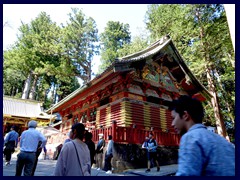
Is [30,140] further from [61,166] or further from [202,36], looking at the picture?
[202,36]

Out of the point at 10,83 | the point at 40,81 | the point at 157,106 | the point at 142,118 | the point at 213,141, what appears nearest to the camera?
the point at 213,141

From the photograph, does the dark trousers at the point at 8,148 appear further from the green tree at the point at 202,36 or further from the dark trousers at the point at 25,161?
the green tree at the point at 202,36

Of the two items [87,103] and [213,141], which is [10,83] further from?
[213,141]

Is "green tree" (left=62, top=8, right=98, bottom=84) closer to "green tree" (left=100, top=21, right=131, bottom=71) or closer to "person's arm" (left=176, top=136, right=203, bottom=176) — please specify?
"green tree" (left=100, top=21, right=131, bottom=71)

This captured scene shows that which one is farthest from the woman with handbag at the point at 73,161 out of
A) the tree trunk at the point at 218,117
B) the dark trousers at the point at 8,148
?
the tree trunk at the point at 218,117

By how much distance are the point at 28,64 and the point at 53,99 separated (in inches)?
409

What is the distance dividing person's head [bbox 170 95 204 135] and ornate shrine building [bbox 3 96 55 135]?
21.1m

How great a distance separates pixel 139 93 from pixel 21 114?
1806cm

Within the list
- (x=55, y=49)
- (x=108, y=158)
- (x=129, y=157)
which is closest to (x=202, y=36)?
(x=129, y=157)

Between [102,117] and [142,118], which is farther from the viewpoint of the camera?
[102,117]

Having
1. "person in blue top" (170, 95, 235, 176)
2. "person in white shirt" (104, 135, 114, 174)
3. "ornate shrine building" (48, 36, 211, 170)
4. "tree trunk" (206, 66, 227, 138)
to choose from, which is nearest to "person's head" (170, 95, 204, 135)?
"person in blue top" (170, 95, 235, 176)

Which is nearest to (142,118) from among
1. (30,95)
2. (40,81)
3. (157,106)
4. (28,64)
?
(157,106)
